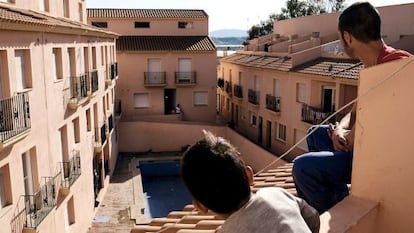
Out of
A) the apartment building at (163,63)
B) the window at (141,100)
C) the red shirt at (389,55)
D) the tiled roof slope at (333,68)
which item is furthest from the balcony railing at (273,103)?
the red shirt at (389,55)

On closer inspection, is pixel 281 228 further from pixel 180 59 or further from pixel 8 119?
pixel 180 59

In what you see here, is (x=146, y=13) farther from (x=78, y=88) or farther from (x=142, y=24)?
(x=78, y=88)

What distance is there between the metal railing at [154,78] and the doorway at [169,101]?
176 centimetres

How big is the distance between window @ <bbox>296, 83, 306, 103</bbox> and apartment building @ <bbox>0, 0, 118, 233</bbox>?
11083 millimetres

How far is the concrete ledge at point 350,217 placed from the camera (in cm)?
311

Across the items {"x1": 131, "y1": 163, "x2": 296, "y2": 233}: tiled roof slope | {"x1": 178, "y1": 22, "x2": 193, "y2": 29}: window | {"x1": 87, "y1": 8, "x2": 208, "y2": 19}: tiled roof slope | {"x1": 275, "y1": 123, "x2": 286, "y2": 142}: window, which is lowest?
{"x1": 275, "y1": 123, "x2": 286, "y2": 142}: window

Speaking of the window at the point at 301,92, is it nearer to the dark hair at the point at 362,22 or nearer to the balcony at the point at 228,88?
the balcony at the point at 228,88

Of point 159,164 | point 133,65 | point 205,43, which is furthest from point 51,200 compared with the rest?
point 205,43

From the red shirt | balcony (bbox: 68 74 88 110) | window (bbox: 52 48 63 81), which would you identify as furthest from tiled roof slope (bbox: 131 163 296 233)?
balcony (bbox: 68 74 88 110)

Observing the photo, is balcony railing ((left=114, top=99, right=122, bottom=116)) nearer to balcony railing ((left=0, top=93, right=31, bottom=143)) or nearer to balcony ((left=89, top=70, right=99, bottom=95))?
balcony ((left=89, top=70, right=99, bottom=95))

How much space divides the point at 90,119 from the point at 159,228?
17.1 metres

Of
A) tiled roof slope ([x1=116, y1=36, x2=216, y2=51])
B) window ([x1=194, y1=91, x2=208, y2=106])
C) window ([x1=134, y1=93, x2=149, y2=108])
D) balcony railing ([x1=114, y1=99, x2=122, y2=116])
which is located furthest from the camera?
window ([x1=194, y1=91, x2=208, y2=106])

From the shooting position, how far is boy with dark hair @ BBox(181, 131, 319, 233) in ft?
6.38

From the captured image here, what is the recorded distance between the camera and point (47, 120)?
1404 cm
